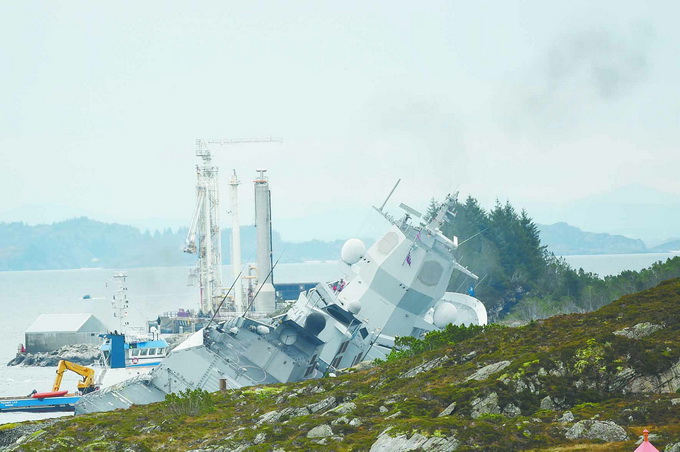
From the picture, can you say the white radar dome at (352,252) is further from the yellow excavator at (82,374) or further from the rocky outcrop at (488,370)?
the rocky outcrop at (488,370)

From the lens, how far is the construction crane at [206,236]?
379ft

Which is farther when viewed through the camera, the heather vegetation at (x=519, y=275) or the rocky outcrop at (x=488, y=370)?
the heather vegetation at (x=519, y=275)

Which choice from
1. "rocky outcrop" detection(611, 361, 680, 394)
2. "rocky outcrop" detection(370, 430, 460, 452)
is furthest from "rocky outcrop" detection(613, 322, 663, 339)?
"rocky outcrop" detection(370, 430, 460, 452)

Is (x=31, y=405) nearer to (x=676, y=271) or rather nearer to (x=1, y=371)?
(x=1, y=371)

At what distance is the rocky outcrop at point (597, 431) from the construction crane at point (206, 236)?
89.8m

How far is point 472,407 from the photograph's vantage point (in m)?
31.2

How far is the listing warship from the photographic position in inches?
1966

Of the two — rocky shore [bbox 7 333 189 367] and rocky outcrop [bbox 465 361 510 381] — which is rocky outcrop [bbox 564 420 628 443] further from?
rocky shore [bbox 7 333 189 367]

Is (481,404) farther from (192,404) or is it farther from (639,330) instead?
(192,404)

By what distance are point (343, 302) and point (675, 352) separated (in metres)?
32.4

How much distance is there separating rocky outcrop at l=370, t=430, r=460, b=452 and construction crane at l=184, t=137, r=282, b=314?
8724cm

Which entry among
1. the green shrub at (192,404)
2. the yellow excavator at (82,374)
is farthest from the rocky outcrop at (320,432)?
the yellow excavator at (82,374)

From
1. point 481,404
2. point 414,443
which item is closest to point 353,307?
point 481,404

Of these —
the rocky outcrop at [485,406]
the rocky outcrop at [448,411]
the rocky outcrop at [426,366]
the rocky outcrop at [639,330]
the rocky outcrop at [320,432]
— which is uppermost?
the rocky outcrop at [639,330]
